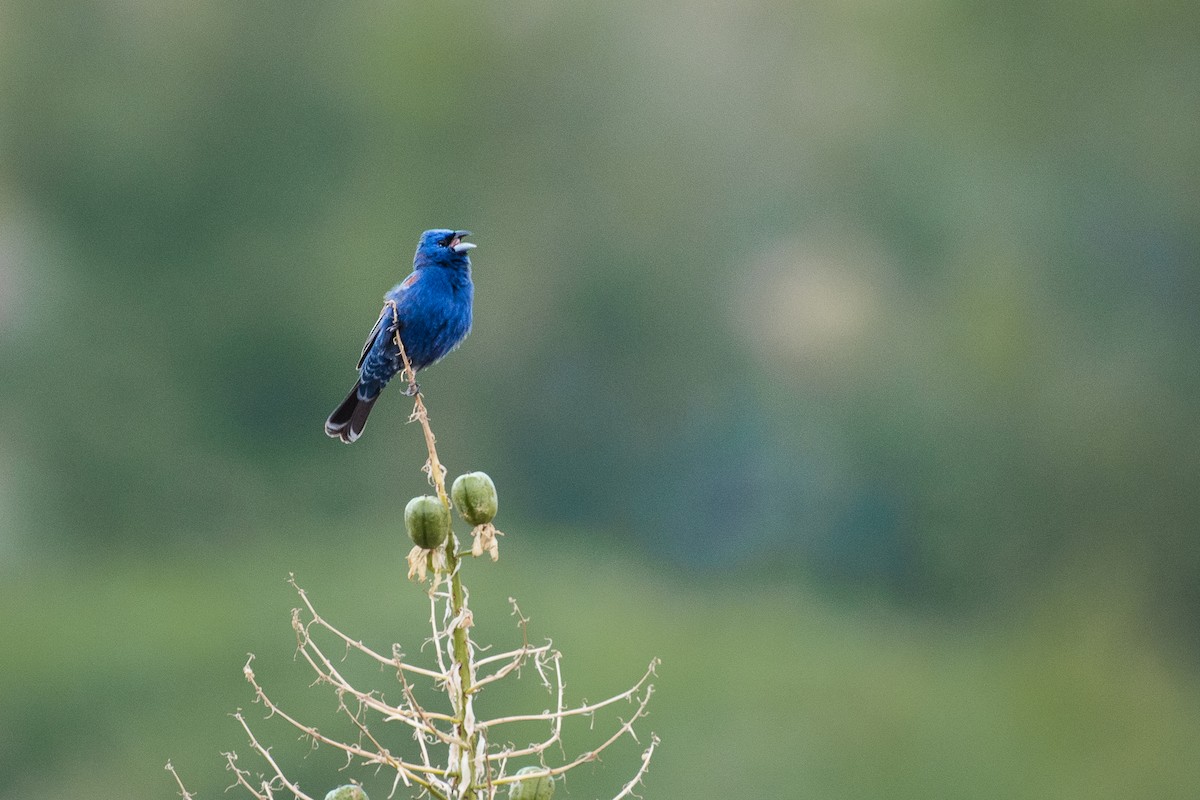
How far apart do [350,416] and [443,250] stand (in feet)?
4.36

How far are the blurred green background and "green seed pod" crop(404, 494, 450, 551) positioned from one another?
27043 millimetres

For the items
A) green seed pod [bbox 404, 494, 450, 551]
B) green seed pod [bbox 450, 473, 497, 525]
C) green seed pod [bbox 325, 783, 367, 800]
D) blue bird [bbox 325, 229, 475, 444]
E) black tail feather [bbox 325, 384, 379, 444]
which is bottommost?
green seed pod [bbox 325, 783, 367, 800]

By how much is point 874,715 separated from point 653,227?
12.1 meters

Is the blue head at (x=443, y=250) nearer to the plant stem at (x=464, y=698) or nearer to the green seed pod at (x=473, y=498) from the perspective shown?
the green seed pod at (x=473, y=498)

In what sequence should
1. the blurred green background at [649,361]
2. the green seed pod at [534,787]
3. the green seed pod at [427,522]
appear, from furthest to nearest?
the blurred green background at [649,361], the green seed pod at [427,522], the green seed pod at [534,787]

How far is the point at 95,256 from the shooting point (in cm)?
3706

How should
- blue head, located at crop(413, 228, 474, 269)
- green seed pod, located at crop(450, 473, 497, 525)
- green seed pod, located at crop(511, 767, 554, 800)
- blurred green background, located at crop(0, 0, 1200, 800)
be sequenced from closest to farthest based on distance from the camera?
green seed pod, located at crop(511, 767, 554, 800)
green seed pod, located at crop(450, 473, 497, 525)
blue head, located at crop(413, 228, 474, 269)
blurred green background, located at crop(0, 0, 1200, 800)

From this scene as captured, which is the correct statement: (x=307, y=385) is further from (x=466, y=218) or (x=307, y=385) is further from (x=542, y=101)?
(x=542, y=101)

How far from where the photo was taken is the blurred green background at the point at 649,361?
3394 cm

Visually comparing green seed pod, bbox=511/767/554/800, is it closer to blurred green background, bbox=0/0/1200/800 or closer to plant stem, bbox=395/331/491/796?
plant stem, bbox=395/331/491/796

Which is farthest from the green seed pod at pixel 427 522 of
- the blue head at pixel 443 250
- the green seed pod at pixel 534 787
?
the blue head at pixel 443 250

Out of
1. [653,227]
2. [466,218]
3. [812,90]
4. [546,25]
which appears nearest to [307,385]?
[466,218]

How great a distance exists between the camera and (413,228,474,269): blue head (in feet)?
29.3

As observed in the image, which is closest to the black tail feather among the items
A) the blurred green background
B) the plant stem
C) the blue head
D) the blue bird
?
the blue bird
